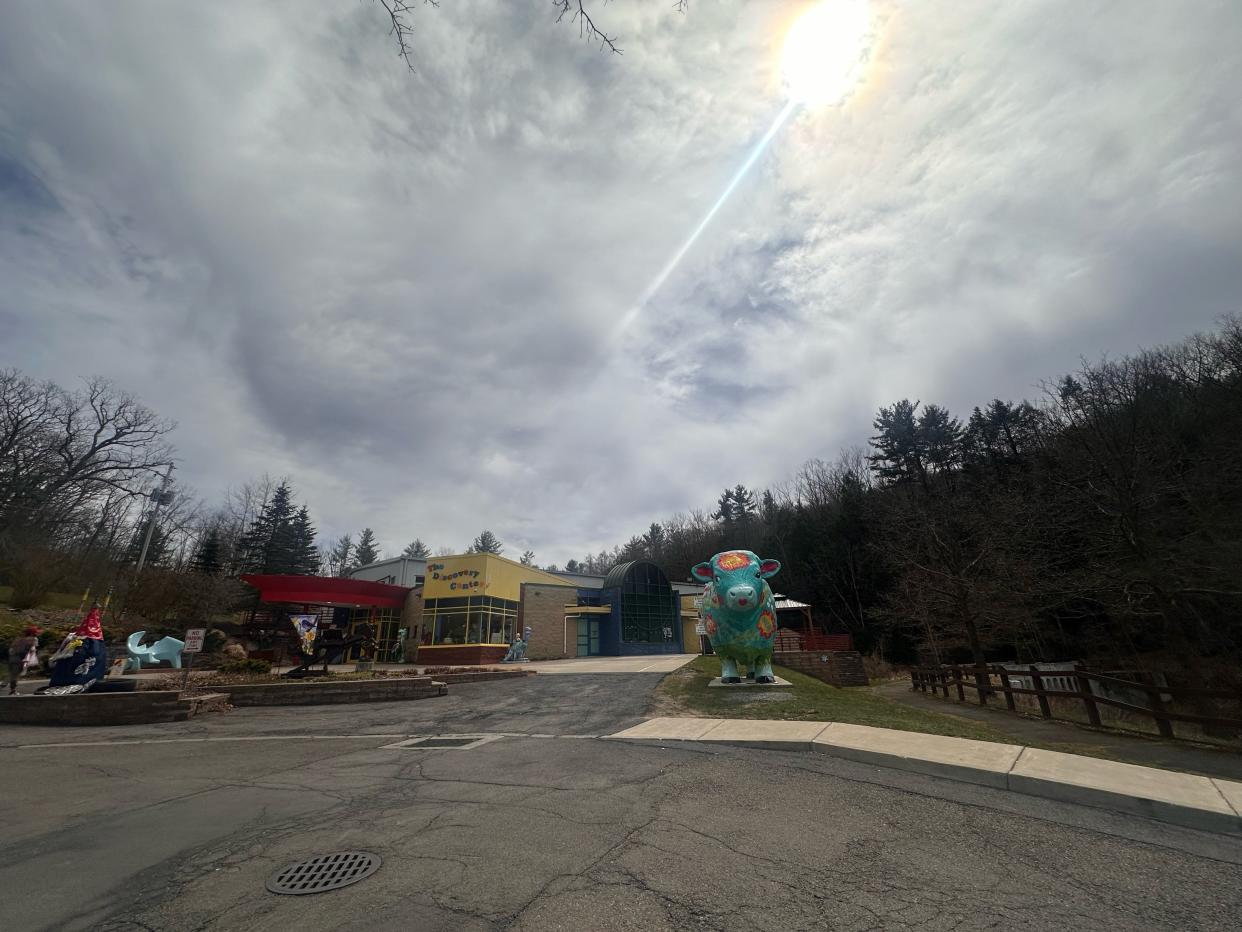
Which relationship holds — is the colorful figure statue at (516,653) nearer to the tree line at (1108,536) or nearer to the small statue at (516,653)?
the small statue at (516,653)

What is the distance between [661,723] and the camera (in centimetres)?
965

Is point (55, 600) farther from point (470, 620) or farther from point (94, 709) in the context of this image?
point (94, 709)

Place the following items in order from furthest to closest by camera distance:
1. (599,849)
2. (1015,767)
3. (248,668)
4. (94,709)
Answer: (248,668), (94,709), (1015,767), (599,849)

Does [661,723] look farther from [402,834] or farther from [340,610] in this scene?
[340,610]

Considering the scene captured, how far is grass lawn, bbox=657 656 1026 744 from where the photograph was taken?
8.80m

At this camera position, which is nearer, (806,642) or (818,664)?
(818,664)

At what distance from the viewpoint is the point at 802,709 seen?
32.9ft

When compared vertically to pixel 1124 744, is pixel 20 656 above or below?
above

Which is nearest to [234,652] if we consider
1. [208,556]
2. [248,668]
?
[248,668]

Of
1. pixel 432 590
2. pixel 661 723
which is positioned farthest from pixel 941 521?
pixel 432 590

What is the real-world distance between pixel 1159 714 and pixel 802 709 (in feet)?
22.6

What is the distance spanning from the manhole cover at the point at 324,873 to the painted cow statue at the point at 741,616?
1008 centimetres

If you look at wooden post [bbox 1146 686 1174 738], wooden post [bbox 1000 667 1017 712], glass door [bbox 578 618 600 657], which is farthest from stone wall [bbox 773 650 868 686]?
glass door [bbox 578 618 600 657]

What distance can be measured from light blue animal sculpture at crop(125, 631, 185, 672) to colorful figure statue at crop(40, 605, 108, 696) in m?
12.4
